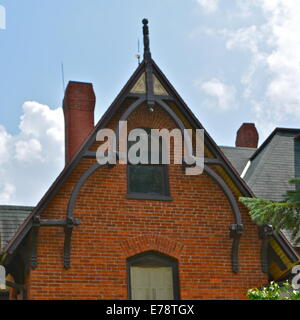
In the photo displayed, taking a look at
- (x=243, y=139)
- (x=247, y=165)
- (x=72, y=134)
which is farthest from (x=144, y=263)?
(x=243, y=139)

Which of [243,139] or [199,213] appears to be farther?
[243,139]

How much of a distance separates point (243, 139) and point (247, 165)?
522 cm

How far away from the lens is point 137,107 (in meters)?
15.4

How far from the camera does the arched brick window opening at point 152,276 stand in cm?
1425

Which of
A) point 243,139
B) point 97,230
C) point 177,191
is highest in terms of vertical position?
point 243,139

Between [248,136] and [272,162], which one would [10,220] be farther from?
[248,136]

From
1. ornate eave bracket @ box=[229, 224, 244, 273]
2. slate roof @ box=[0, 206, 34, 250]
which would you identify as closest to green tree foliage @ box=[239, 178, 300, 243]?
ornate eave bracket @ box=[229, 224, 244, 273]

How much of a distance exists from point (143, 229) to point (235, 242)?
81.9 inches

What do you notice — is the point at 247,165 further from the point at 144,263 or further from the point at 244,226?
the point at 144,263

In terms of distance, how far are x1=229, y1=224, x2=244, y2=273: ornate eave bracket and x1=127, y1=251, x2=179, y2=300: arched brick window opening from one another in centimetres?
130

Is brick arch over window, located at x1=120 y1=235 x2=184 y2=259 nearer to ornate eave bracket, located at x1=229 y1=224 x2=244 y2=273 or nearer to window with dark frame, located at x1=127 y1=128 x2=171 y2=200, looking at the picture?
window with dark frame, located at x1=127 y1=128 x2=171 y2=200

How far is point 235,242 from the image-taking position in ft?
48.6

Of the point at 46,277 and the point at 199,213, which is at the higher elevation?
the point at 199,213

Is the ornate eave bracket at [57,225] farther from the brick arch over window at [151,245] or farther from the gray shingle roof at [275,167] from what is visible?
the gray shingle roof at [275,167]
